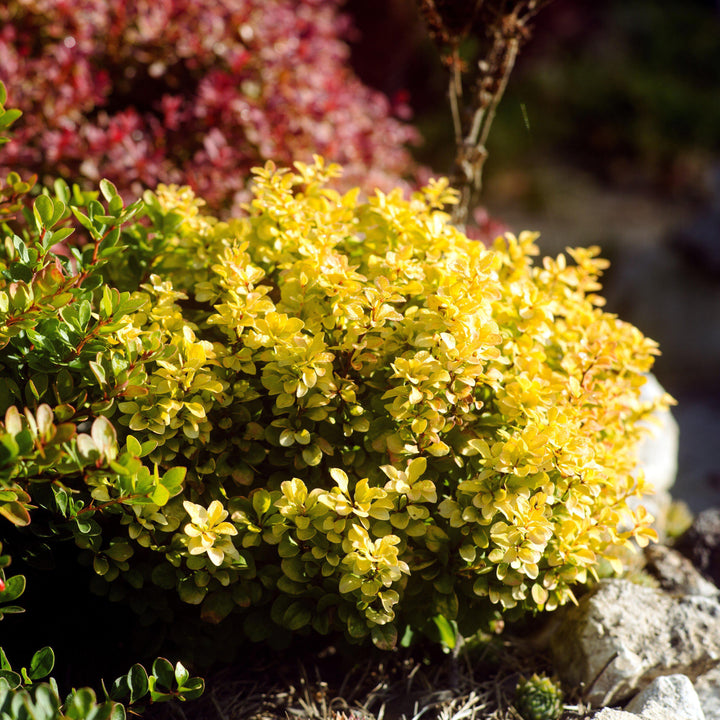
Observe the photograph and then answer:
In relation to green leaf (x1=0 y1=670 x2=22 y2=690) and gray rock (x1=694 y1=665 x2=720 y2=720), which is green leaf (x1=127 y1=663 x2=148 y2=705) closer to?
green leaf (x1=0 y1=670 x2=22 y2=690)

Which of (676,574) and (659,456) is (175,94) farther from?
(676,574)

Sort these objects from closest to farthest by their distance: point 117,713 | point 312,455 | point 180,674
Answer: point 117,713 → point 180,674 → point 312,455

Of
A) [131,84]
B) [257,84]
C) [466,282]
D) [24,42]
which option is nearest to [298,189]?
[257,84]

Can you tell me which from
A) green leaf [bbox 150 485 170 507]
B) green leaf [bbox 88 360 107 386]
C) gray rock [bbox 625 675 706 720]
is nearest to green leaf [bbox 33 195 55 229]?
green leaf [bbox 88 360 107 386]

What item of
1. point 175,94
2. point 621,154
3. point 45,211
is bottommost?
point 45,211

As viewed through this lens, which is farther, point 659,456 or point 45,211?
point 659,456

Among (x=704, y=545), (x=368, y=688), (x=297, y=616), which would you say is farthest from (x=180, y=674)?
(x=704, y=545)

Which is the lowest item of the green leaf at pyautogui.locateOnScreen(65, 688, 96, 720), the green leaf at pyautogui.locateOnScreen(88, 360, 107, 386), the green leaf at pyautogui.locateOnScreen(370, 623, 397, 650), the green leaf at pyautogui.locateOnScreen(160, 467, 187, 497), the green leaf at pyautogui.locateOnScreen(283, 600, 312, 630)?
the green leaf at pyautogui.locateOnScreen(65, 688, 96, 720)

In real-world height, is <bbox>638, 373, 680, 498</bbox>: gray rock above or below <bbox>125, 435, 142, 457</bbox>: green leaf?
above
